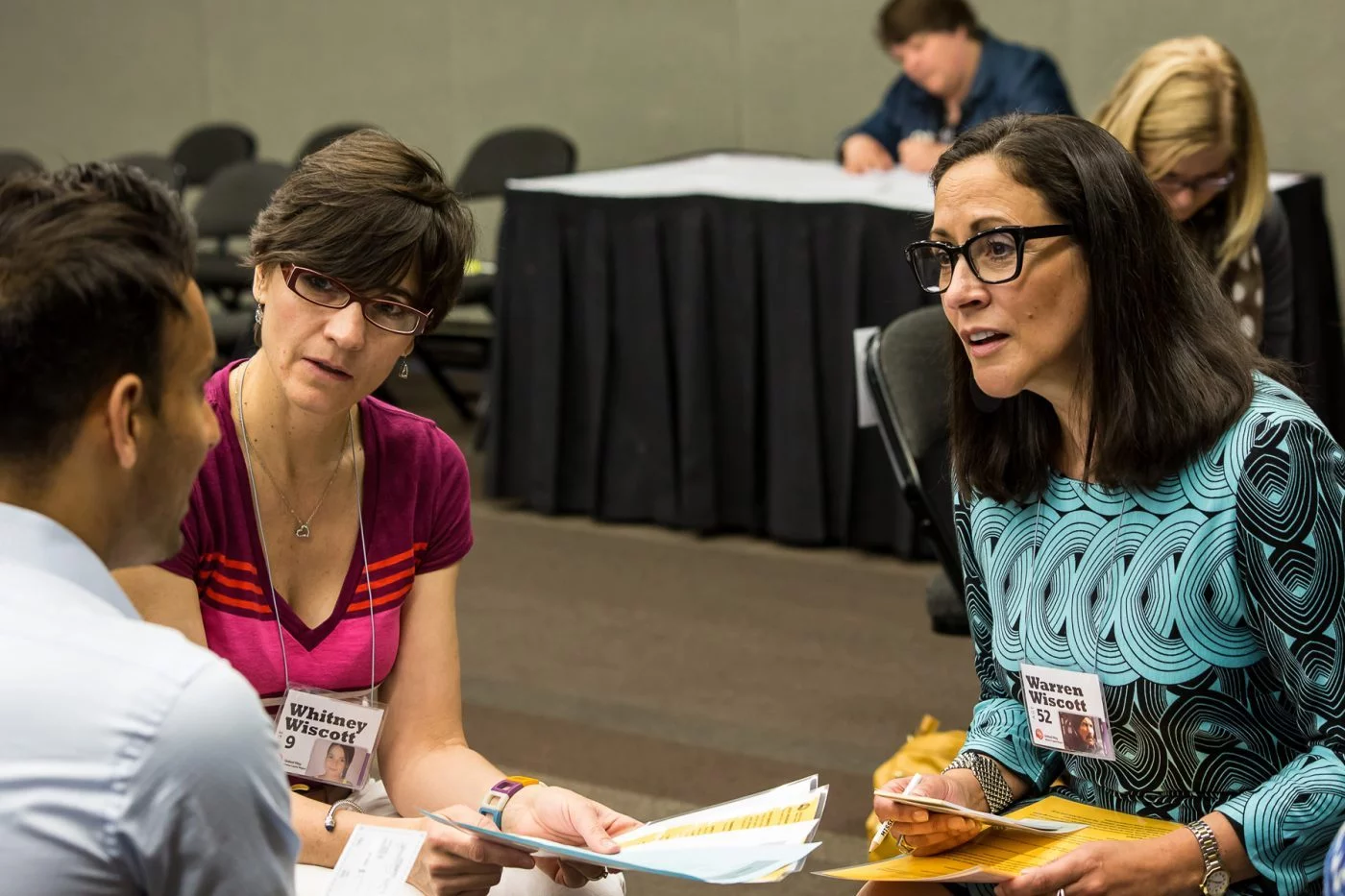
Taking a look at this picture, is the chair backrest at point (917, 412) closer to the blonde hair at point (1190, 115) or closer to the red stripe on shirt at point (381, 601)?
the blonde hair at point (1190, 115)

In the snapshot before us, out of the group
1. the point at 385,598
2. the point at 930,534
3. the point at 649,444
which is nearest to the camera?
the point at 385,598

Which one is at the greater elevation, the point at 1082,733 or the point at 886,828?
the point at 1082,733

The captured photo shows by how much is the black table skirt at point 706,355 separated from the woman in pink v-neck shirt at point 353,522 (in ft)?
8.95

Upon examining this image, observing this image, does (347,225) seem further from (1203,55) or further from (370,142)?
(1203,55)

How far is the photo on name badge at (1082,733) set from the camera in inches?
64.7

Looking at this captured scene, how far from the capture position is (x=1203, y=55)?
118 inches

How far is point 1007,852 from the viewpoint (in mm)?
1562

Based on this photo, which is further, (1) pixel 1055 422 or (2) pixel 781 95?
(2) pixel 781 95

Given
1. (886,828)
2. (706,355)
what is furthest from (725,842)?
(706,355)

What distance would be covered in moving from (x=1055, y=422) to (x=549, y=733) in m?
1.99

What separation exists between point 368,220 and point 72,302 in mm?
759

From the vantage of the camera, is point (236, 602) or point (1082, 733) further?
point (236, 602)

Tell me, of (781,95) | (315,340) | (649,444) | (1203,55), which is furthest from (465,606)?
(781,95)

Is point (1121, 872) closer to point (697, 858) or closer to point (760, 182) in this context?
point (697, 858)
